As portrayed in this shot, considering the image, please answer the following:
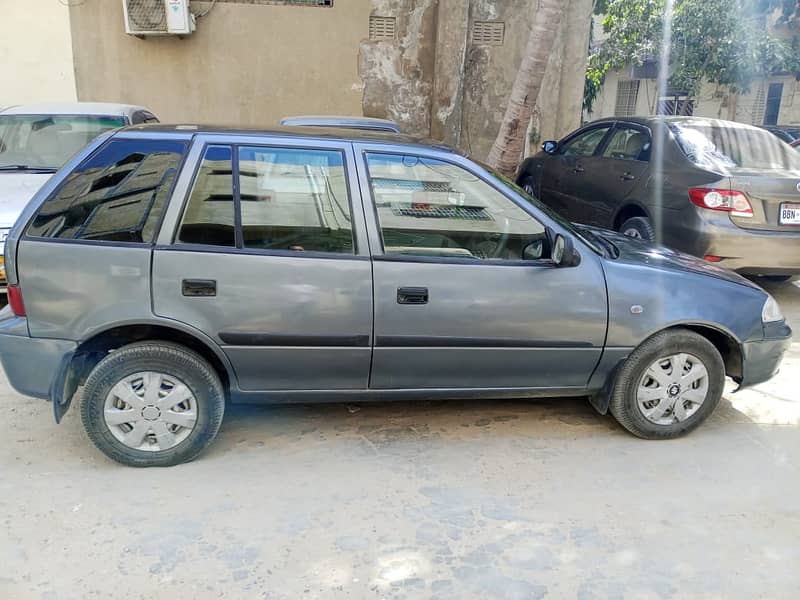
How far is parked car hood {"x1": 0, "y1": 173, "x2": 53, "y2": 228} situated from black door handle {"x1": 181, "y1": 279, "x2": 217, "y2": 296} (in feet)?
8.80

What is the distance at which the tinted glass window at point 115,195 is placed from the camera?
321cm

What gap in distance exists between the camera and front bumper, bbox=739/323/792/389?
12.3 feet

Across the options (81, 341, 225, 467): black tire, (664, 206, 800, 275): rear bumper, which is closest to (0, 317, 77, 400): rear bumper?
(81, 341, 225, 467): black tire

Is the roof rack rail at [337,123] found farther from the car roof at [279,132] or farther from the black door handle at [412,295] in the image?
the black door handle at [412,295]

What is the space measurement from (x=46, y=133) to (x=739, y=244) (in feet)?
21.3

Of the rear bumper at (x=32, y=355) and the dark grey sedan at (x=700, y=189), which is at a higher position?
the dark grey sedan at (x=700, y=189)

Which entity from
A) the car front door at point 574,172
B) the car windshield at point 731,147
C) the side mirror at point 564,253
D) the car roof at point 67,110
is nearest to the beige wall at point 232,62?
the car roof at point 67,110

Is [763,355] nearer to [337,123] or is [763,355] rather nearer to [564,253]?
[564,253]

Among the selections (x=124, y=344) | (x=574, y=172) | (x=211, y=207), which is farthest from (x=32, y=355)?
(x=574, y=172)

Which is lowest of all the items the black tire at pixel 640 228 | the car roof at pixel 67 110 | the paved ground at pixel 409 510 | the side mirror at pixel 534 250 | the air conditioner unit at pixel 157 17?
the paved ground at pixel 409 510

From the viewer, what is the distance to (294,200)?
132 inches

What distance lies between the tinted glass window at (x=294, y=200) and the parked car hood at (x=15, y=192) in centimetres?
277

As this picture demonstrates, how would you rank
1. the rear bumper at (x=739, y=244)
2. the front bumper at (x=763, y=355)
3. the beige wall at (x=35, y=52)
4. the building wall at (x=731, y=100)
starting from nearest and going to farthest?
1. the front bumper at (x=763, y=355)
2. the rear bumper at (x=739, y=244)
3. the beige wall at (x=35, y=52)
4. the building wall at (x=731, y=100)

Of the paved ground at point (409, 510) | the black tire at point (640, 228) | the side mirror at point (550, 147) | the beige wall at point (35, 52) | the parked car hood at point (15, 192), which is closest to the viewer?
the paved ground at point (409, 510)
